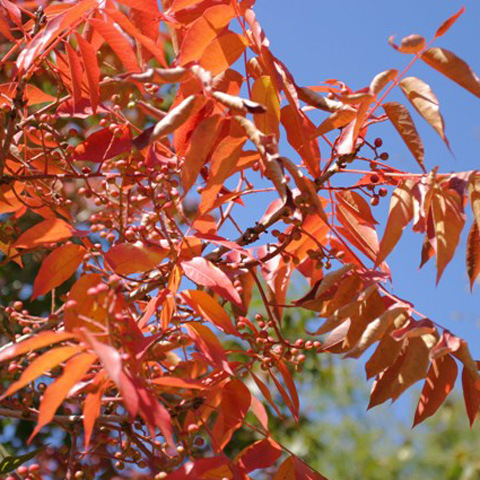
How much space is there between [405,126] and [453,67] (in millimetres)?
128

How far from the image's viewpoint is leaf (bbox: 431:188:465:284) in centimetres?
114

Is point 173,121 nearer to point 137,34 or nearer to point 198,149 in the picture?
point 198,149

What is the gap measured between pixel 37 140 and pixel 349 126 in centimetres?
64

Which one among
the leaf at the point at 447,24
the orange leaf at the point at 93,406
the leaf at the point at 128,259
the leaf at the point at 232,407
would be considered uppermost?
the leaf at the point at 447,24

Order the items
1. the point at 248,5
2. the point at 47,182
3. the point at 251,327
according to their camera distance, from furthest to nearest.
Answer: the point at 47,182, the point at 251,327, the point at 248,5

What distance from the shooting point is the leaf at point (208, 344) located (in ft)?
3.87

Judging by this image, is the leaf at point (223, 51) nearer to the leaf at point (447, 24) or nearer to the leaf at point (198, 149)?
the leaf at point (198, 149)

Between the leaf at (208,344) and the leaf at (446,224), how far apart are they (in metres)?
0.34

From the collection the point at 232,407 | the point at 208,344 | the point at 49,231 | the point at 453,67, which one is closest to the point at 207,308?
the point at 208,344

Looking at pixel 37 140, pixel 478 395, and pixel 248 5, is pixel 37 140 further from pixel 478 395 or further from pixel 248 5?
pixel 478 395

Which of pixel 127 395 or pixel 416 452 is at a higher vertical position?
pixel 127 395

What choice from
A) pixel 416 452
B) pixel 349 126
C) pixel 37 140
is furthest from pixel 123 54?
pixel 416 452

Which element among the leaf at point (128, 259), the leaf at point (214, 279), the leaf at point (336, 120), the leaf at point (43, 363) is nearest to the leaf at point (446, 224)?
the leaf at point (336, 120)

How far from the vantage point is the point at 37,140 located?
1.57 metres
